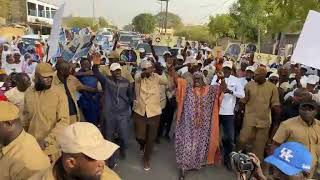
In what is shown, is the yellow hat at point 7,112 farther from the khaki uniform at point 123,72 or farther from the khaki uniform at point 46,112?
the khaki uniform at point 123,72

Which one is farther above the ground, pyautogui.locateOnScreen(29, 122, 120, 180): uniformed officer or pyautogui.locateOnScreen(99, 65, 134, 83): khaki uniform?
pyautogui.locateOnScreen(29, 122, 120, 180): uniformed officer

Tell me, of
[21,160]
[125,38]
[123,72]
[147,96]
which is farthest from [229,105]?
[125,38]

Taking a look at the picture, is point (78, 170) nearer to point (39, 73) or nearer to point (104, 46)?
point (39, 73)

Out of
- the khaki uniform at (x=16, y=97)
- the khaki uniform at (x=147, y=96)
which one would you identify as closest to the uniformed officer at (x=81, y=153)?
the khaki uniform at (x=16, y=97)

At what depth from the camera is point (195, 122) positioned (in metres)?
6.90

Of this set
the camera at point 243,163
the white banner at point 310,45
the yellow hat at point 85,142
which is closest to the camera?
the yellow hat at point 85,142

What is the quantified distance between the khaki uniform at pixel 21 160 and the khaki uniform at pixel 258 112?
4.27 meters

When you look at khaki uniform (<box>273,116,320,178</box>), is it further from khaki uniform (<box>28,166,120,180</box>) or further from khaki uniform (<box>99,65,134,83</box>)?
khaki uniform (<box>99,65,134,83</box>)

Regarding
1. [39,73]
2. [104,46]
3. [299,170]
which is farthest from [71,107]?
[104,46]

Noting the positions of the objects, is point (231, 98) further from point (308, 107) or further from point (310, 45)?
point (308, 107)

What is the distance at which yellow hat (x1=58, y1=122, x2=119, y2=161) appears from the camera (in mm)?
2410

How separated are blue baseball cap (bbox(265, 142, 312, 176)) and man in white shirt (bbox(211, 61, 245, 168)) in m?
3.85

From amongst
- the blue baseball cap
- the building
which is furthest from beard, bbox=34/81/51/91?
the building

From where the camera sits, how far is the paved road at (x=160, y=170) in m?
6.93
